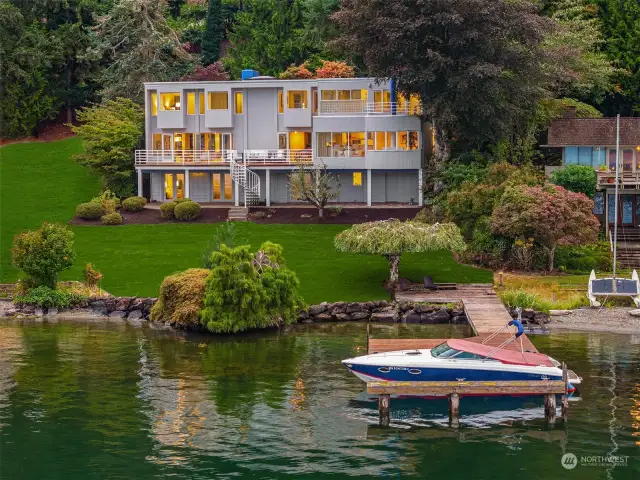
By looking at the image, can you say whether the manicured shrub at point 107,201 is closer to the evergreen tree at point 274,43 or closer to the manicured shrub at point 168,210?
the manicured shrub at point 168,210

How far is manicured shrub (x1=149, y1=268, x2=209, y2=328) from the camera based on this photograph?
5609 centimetres

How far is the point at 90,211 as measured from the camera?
78.9 metres

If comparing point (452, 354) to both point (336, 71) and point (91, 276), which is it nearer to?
point (91, 276)

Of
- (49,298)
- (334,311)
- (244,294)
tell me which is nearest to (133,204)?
(49,298)

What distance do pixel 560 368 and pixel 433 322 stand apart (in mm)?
16155

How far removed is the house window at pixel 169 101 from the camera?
285 ft

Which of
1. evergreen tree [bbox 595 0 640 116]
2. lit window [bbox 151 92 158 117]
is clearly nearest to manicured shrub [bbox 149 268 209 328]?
lit window [bbox 151 92 158 117]

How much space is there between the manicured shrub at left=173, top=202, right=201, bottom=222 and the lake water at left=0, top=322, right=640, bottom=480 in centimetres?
2654

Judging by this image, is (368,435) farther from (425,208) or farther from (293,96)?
(293,96)

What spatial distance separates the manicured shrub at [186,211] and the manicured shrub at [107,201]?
4914 millimetres

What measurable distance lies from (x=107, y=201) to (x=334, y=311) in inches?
1090

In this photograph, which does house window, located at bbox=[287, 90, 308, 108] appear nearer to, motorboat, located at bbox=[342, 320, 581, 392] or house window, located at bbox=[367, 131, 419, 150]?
house window, located at bbox=[367, 131, 419, 150]

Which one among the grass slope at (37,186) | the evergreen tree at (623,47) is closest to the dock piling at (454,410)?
the grass slope at (37,186)

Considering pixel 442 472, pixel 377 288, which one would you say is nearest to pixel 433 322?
pixel 377 288
